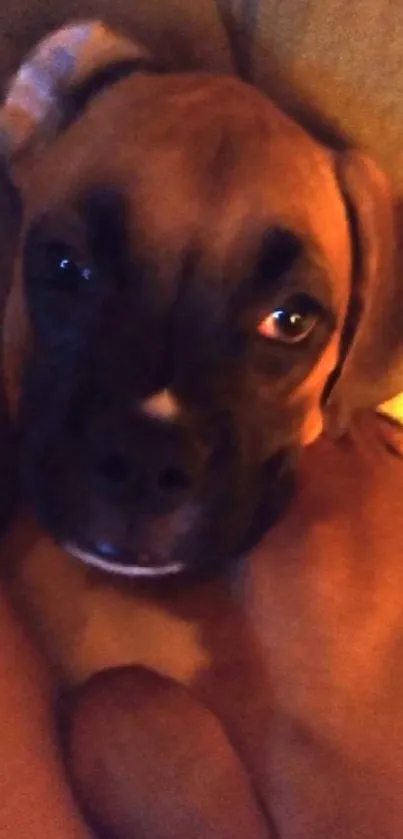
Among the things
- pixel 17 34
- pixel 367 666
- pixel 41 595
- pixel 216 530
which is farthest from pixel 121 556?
pixel 17 34

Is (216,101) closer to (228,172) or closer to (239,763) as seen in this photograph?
(228,172)

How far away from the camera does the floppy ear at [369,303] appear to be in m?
1.40

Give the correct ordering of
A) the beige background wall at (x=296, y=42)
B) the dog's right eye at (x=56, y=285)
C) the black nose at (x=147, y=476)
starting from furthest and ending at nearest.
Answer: the beige background wall at (x=296, y=42), the dog's right eye at (x=56, y=285), the black nose at (x=147, y=476)

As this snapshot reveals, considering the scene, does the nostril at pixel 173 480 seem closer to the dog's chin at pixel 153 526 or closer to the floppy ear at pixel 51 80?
the dog's chin at pixel 153 526

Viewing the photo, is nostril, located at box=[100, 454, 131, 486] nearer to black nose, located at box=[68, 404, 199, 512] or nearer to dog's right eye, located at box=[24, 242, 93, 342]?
black nose, located at box=[68, 404, 199, 512]

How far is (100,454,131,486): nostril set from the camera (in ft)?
3.80

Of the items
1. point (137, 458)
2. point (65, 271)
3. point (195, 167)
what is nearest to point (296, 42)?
point (195, 167)

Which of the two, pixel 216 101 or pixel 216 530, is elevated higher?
pixel 216 101

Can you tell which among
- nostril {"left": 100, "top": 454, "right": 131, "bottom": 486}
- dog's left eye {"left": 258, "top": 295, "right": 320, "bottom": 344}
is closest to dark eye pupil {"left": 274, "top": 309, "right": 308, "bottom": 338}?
dog's left eye {"left": 258, "top": 295, "right": 320, "bottom": 344}

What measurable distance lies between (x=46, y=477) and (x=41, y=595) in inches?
8.9

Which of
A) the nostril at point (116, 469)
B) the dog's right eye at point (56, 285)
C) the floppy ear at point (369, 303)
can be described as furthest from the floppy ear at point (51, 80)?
the nostril at point (116, 469)

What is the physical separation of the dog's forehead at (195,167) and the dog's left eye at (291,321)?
6 cm

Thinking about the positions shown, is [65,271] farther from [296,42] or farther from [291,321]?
[296,42]

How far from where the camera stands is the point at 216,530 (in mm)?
1243
